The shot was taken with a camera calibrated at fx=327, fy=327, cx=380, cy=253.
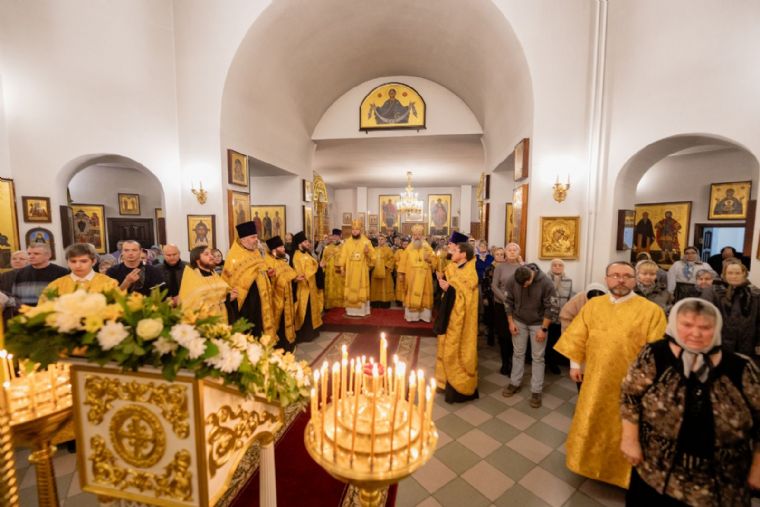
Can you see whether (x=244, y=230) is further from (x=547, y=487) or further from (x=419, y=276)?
(x=547, y=487)

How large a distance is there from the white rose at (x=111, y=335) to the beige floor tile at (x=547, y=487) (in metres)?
3.05

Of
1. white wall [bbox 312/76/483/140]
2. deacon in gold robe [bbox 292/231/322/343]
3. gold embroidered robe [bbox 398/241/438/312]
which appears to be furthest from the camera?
white wall [bbox 312/76/483/140]

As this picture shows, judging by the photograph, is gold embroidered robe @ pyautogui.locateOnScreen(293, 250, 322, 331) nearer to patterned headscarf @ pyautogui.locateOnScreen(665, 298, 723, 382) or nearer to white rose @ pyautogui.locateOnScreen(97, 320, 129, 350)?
white rose @ pyautogui.locateOnScreen(97, 320, 129, 350)

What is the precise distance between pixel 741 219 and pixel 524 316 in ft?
28.2

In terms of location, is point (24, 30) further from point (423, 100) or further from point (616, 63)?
point (616, 63)

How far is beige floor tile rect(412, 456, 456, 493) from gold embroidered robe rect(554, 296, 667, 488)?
1.01m

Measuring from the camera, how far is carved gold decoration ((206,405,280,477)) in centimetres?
143

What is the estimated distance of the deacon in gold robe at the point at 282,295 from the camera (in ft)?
17.5

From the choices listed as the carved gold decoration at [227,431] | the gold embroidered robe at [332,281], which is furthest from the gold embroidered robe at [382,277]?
the carved gold decoration at [227,431]

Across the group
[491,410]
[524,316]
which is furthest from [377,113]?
[491,410]

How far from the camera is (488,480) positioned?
2742 mm

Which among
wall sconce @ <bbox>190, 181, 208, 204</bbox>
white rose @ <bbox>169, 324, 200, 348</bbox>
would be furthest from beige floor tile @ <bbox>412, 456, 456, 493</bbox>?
wall sconce @ <bbox>190, 181, 208, 204</bbox>

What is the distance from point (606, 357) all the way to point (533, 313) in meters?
1.38

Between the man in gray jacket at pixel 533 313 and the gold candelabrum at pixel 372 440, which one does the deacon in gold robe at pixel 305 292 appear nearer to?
the man in gray jacket at pixel 533 313
